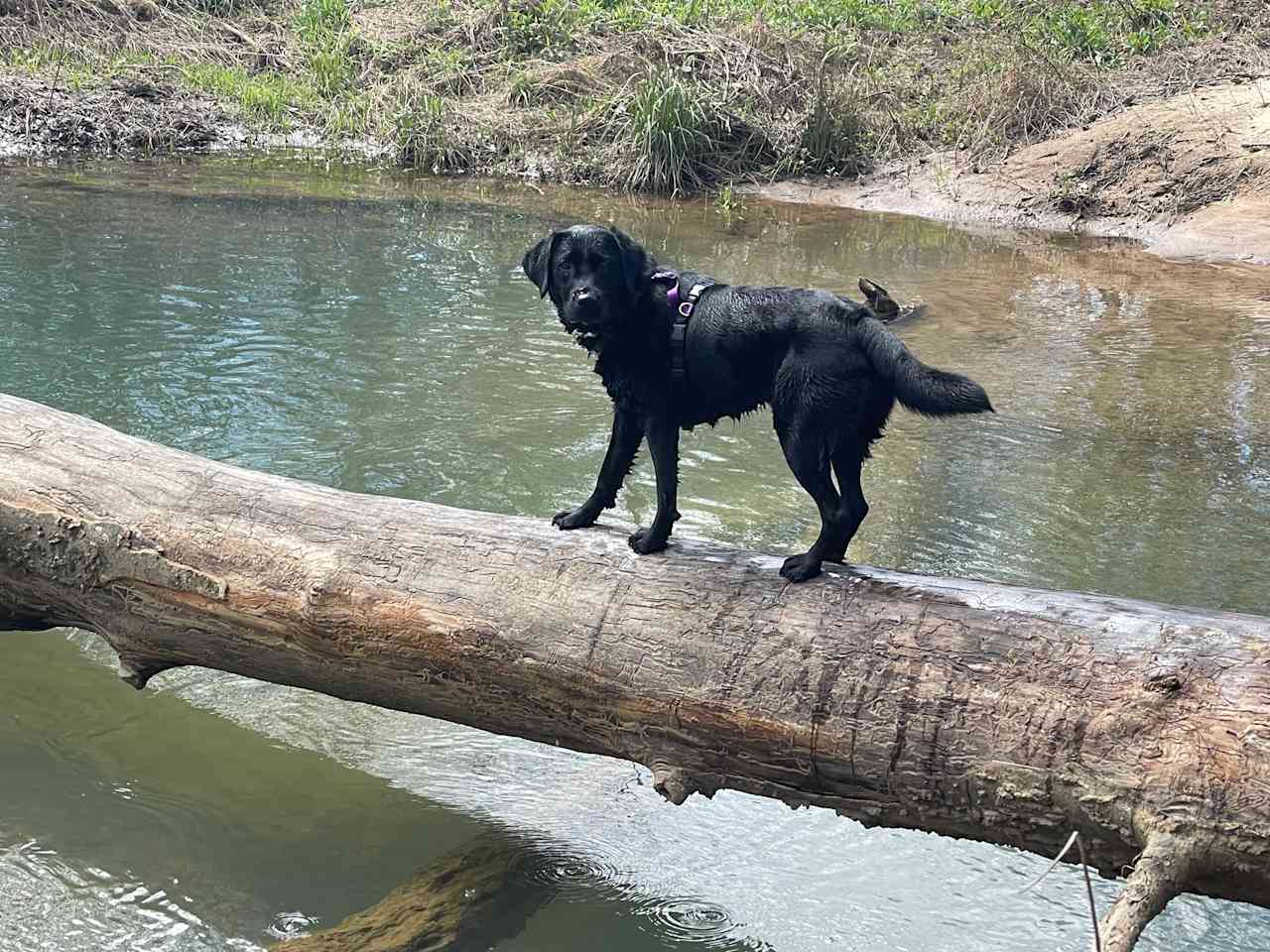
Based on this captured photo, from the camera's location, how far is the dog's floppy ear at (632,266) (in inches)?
151

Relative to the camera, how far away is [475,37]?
18297 millimetres

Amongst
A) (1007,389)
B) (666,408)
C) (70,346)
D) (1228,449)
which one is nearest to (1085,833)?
(666,408)

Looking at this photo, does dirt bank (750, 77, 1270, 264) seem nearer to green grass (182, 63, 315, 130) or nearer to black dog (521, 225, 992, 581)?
green grass (182, 63, 315, 130)

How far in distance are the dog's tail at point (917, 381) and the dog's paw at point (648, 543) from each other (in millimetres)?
727

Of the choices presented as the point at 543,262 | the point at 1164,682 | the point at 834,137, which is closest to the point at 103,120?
the point at 834,137

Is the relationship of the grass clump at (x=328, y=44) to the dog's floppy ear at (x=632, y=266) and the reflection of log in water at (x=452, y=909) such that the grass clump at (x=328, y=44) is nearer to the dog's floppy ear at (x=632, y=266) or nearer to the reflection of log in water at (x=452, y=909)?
the dog's floppy ear at (x=632, y=266)

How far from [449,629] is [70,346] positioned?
5.81m

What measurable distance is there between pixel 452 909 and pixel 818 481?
5.07 ft

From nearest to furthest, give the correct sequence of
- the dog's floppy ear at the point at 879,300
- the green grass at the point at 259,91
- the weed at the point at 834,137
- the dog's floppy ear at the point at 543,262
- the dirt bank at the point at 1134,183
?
the dog's floppy ear at the point at 543,262 < the dog's floppy ear at the point at 879,300 < the dirt bank at the point at 1134,183 < the weed at the point at 834,137 < the green grass at the point at 259,91

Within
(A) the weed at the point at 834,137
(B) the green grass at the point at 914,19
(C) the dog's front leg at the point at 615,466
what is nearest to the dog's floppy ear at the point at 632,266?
(C) the dog's front leg at the point at 615,466

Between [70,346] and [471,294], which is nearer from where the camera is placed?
[70,346]

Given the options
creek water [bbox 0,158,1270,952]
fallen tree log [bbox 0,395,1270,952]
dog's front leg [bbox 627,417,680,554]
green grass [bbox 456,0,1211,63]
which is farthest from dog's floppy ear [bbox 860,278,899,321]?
green grass [bbox 456,0,1211,63]

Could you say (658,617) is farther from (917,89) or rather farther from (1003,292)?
(917,89)

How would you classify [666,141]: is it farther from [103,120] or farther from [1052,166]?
[103,120]
